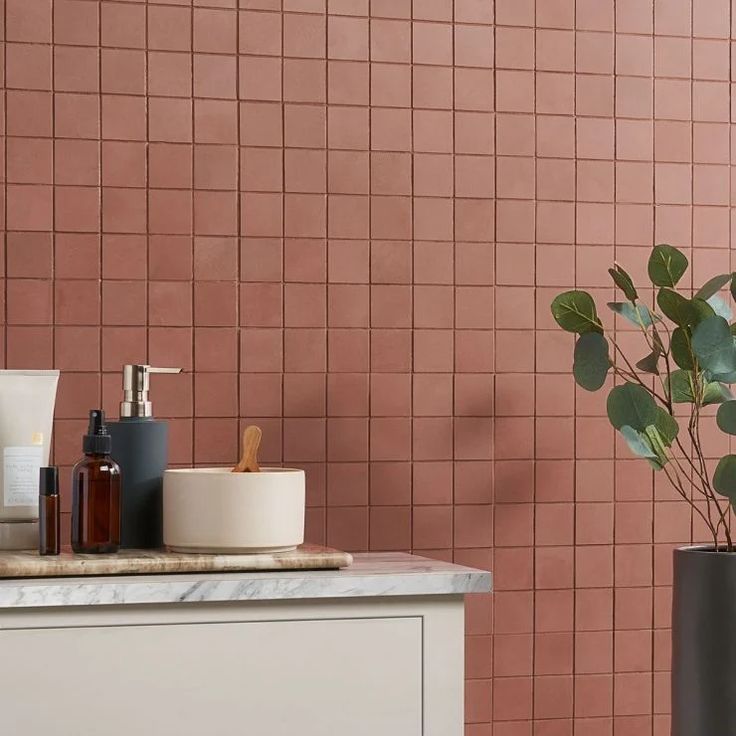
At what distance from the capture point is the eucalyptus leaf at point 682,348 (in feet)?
4.72

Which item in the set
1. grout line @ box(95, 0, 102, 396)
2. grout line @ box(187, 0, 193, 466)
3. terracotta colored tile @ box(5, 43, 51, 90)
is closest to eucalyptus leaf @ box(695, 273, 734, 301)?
grout line @ box(187, 0, 193, 466)

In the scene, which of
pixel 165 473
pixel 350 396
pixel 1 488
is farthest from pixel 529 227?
pixel 1 488

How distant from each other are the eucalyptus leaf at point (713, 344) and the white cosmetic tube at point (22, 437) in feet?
2.43

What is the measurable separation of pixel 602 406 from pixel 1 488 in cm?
82

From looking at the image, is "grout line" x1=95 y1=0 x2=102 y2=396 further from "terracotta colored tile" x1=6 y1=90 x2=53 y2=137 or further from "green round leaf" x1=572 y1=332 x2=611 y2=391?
"green round leaf" x1=572 y1=332 x2=611 y2=391

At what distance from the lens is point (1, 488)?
1.31 m

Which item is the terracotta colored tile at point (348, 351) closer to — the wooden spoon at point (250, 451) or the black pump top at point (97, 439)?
the wooden spoon at point (250, 451)

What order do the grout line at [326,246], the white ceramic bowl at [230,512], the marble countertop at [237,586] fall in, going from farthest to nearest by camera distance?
the grout line at [326,246], the white ceramic bowl at [230,512], the marble countertop at [237,586]

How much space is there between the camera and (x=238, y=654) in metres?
1.19

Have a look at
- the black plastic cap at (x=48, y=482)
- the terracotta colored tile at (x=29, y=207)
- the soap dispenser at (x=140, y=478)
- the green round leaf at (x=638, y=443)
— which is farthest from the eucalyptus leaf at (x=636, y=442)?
the terracotta colored tile at (x=29, y=207)

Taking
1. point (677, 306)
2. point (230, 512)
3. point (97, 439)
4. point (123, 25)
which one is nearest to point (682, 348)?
point (677, 306)

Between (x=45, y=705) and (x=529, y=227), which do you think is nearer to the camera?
(x=45, y=705)

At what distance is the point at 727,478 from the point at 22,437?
2.69ft

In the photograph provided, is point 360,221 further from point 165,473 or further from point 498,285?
point 165,473
